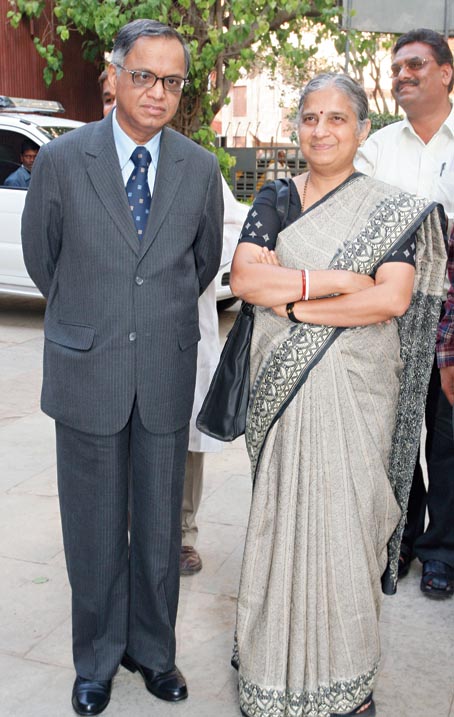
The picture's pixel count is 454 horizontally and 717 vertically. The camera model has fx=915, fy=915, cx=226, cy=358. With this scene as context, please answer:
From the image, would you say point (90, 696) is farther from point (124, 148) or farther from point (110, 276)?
point (124, 148)

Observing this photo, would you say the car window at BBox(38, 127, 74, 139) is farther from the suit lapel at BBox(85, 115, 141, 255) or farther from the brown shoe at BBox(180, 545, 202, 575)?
the suit lapel at BBox(85, 115, 141, 255)

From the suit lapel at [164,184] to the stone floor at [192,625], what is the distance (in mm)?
1430

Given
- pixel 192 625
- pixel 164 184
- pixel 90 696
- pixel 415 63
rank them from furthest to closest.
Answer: pixel 415 63, pixel 192 625, pixel 90 696, pixel 164 184

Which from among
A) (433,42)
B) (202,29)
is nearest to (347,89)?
(433,42)

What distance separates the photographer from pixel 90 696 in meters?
2.83

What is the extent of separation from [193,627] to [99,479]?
89cm

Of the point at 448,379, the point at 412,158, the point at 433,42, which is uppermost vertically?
the point at 433,42

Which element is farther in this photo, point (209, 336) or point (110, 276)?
point (209, 336)

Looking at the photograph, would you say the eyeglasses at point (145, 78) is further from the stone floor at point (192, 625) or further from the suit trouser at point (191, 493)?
the stone floor at point (192, 625)

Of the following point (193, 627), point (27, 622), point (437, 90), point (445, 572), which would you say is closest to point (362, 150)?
point (437, 90)

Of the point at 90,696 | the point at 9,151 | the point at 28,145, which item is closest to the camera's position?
the point at 90,696

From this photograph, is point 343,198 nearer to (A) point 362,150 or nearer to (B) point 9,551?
(A) point 362,150

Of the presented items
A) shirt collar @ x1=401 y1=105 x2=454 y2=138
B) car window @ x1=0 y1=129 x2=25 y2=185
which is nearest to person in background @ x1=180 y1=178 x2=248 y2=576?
shirt collar @ x1=401 y1=105 x2=454 y2=138

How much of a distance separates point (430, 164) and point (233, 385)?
1.36 m
